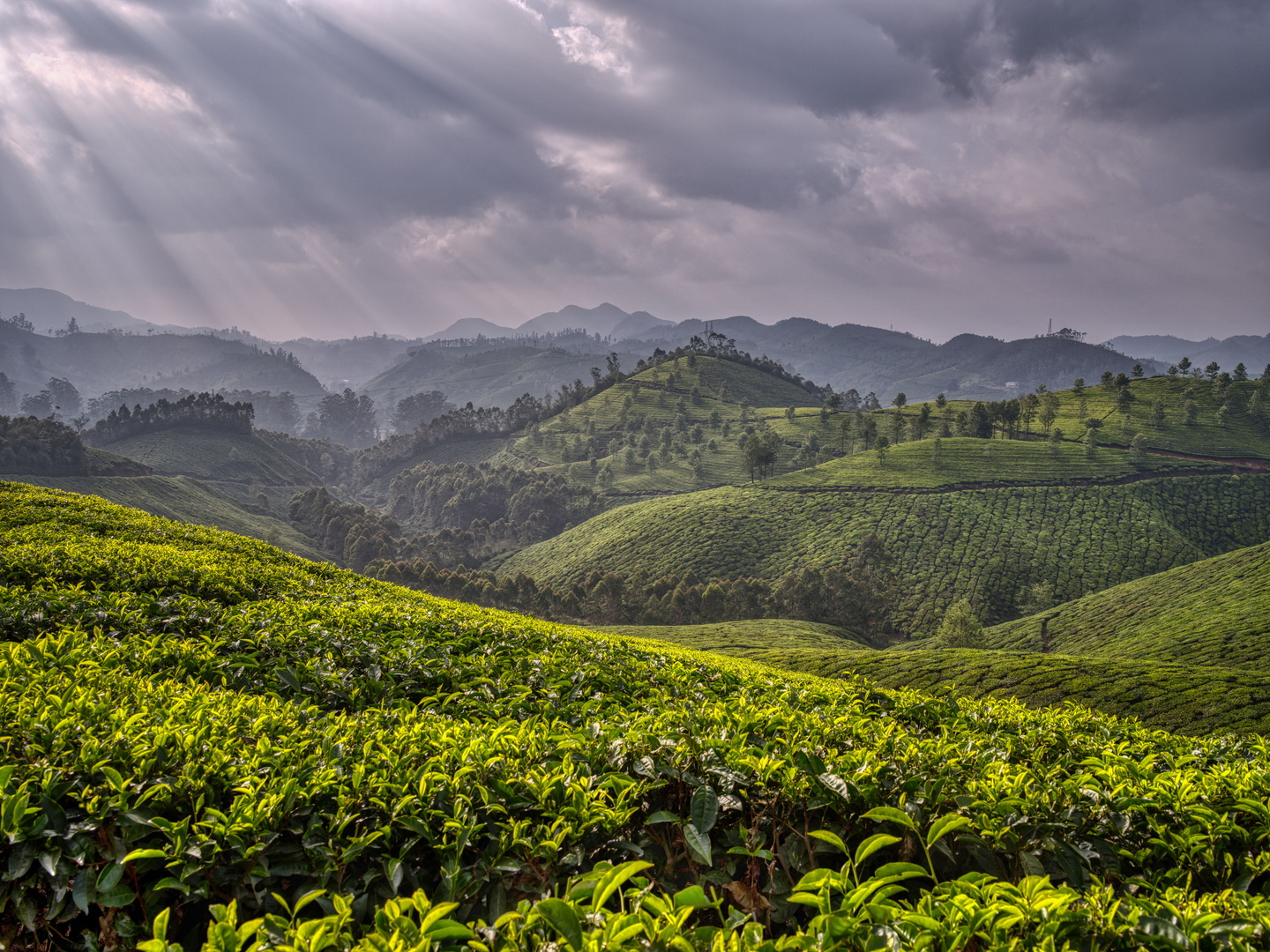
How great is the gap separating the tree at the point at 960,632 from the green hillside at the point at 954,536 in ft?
31.8

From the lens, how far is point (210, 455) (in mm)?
133375

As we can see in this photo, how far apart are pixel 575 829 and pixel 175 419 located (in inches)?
7028

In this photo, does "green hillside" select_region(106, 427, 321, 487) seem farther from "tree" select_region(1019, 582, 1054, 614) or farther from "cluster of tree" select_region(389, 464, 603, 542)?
"tree" select_region(1019, 582, 1054, 614)

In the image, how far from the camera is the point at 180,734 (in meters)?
2.99

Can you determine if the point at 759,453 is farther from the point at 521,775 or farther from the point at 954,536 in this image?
the point at 521,775

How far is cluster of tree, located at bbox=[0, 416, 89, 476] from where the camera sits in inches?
3529

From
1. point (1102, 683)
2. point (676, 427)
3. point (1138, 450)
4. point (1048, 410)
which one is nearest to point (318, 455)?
point (676, 427)

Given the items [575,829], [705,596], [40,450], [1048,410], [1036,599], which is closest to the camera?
[575,829]

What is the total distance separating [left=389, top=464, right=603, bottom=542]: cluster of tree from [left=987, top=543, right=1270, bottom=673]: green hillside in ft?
242

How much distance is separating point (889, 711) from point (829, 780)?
339cm

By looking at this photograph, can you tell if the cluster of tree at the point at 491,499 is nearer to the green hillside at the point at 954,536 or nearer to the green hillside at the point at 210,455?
the green hillside at the point at 954,536

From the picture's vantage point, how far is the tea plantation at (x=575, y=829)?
204 centimetres

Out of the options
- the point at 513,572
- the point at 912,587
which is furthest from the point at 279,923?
the point at 513,572

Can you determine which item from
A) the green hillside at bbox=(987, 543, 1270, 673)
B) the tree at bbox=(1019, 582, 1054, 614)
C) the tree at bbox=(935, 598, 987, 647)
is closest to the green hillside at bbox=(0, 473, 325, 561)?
the tree at bbox=(935, 598, 987, 647)
